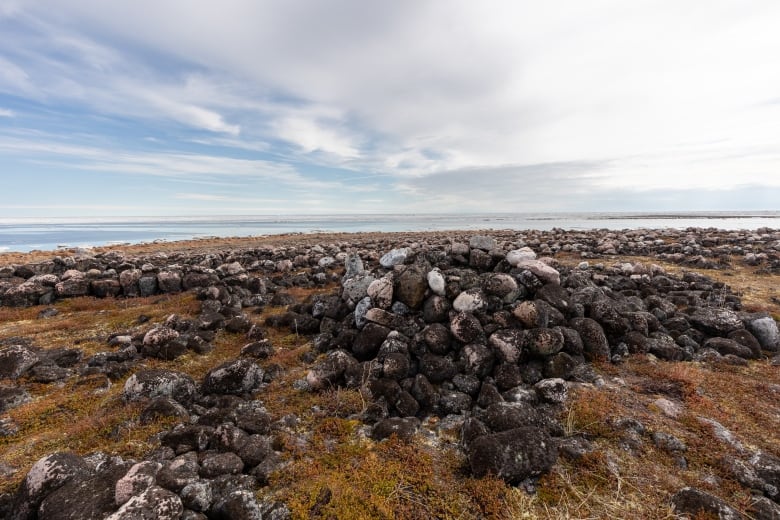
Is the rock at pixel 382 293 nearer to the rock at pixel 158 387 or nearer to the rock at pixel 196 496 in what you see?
the rock at pixel 158 387

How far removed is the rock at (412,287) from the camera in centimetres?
899

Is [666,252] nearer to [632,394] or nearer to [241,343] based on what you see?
[632,394]

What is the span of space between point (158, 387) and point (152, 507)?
12.8ft

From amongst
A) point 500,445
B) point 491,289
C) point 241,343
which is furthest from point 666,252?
point 241,343

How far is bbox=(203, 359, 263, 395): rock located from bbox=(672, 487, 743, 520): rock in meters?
7.39

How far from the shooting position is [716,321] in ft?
29.1

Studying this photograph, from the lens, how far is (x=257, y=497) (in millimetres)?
4305

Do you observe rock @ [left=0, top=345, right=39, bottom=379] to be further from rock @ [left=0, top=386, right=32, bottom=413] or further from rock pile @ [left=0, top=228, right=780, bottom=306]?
rock pile @ [left=0, top=228, right=780, bottom=306]

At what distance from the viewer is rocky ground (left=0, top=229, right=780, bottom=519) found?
A: 4.14 m

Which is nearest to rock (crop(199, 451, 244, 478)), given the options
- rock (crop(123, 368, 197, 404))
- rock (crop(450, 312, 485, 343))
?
rock (crop(123, 368, 197, 404))

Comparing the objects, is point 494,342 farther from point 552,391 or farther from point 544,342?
point 552,391

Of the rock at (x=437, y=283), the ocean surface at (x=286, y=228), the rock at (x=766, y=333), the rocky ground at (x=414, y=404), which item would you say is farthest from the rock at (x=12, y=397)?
the ocean surface at (x=286, y=228)

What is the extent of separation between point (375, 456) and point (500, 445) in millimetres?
1902

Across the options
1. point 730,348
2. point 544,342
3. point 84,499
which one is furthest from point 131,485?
point 730,348
